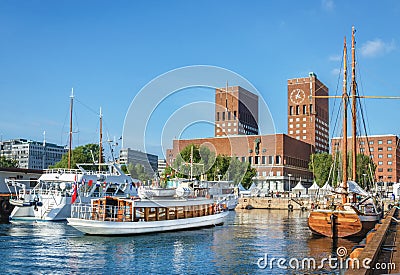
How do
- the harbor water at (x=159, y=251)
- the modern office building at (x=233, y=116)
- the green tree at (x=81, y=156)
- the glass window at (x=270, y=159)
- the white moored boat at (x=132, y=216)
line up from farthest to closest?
the modern office building at (x=233, y=116) → the glass window at (x=270, y=159) → the green tree at (x=81, y=156) → the white moored boat at (x=132, y=216) → the harbor water at (x=159, y=251)

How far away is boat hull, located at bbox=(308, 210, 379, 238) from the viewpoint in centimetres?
4091

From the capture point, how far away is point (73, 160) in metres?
119

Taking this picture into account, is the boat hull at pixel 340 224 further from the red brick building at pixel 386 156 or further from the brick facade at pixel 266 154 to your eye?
the red brick building at pixel 386 156

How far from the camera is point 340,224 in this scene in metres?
41.3

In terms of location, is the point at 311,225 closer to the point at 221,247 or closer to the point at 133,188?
the point at 221,247

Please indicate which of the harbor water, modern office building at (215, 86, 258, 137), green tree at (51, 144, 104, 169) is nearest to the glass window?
modern office building at (215, 86, 258, 137)

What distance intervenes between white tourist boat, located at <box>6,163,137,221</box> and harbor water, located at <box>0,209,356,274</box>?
6635 millimetres

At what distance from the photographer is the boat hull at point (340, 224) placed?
134 feet

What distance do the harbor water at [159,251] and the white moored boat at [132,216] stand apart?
108 cm

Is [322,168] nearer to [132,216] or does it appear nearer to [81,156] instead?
[81,156]

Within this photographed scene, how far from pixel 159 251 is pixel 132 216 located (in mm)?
9335

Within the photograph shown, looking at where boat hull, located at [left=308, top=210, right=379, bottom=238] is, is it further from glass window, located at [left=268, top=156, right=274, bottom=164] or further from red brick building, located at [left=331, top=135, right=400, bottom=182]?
red brick building, located at [left=331, top=135, right=400, bottom=182]

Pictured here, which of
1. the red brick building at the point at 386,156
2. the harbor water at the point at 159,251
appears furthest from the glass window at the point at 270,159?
the harbor water at the point at 159,251

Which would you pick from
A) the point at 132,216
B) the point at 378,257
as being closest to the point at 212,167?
the point at 132,216
